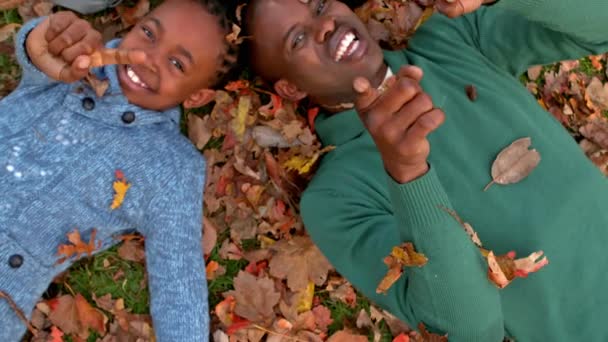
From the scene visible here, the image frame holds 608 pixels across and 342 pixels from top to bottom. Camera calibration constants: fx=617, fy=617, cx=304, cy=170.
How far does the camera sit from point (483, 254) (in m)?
2.65

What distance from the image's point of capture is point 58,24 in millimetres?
2641

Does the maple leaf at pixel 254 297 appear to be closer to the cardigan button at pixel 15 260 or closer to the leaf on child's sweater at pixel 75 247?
the leaf on child's sweater at pixel 75 247

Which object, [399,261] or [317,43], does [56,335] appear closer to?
[399,261]

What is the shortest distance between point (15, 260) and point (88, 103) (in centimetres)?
85

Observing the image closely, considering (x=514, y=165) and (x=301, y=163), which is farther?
(x=301, y=163)

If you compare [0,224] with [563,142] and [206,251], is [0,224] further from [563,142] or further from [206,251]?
[563,142]

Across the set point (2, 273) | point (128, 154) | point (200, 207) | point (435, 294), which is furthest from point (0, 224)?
point (435, 294)

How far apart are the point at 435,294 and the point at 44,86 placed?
217cm

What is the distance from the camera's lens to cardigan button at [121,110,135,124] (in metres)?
3.12

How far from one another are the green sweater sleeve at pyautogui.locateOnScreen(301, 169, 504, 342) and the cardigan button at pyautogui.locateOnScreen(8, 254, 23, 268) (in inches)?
56.9

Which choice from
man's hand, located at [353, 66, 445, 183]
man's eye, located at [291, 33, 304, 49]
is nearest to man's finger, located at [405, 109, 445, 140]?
man's hand, located at [353, 66, 445, 183]

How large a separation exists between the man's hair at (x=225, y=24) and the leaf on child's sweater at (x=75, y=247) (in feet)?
3.54

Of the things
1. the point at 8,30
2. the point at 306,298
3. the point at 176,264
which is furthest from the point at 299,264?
the point at 8,30

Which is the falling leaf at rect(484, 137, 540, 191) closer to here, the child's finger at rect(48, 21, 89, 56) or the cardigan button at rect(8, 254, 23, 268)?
the child's finger at rect(48, 21, 89, 56)
